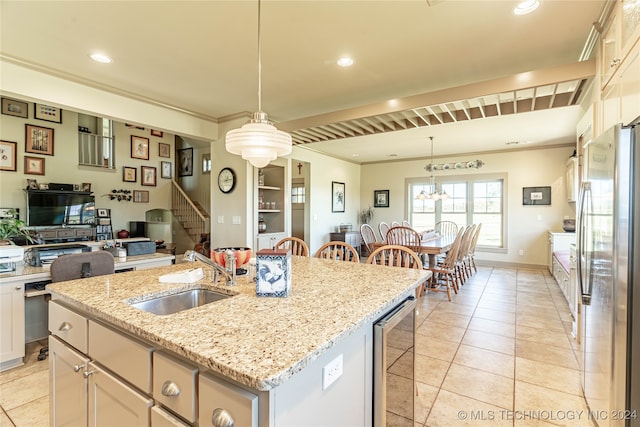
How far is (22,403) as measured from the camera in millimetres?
2086

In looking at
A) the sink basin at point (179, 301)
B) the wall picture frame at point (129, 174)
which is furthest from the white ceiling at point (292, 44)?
the wall picture frame at point (129, 174)

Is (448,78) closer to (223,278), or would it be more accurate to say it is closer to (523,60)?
(523,60)

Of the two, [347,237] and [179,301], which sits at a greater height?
[179,301]

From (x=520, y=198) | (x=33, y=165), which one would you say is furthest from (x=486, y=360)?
(x=33, y=165)

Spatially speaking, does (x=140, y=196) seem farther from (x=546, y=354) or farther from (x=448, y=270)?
(x=546, y=354)

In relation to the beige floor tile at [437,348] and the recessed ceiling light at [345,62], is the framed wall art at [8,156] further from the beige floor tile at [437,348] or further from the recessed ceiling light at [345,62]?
the beige floor tile at [437,348]

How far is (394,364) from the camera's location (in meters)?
1.47

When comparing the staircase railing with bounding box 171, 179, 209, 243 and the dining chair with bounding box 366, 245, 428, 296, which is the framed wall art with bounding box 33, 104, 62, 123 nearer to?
the staircase railing with bounding box 171, 179, 209, 243

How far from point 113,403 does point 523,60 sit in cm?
383

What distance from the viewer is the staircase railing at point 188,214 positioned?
7.35m

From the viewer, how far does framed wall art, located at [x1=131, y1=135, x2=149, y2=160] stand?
25.1 feet

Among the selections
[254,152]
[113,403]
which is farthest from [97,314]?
[254,152]

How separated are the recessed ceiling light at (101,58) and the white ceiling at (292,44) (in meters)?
0.06

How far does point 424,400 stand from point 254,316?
1591mm
